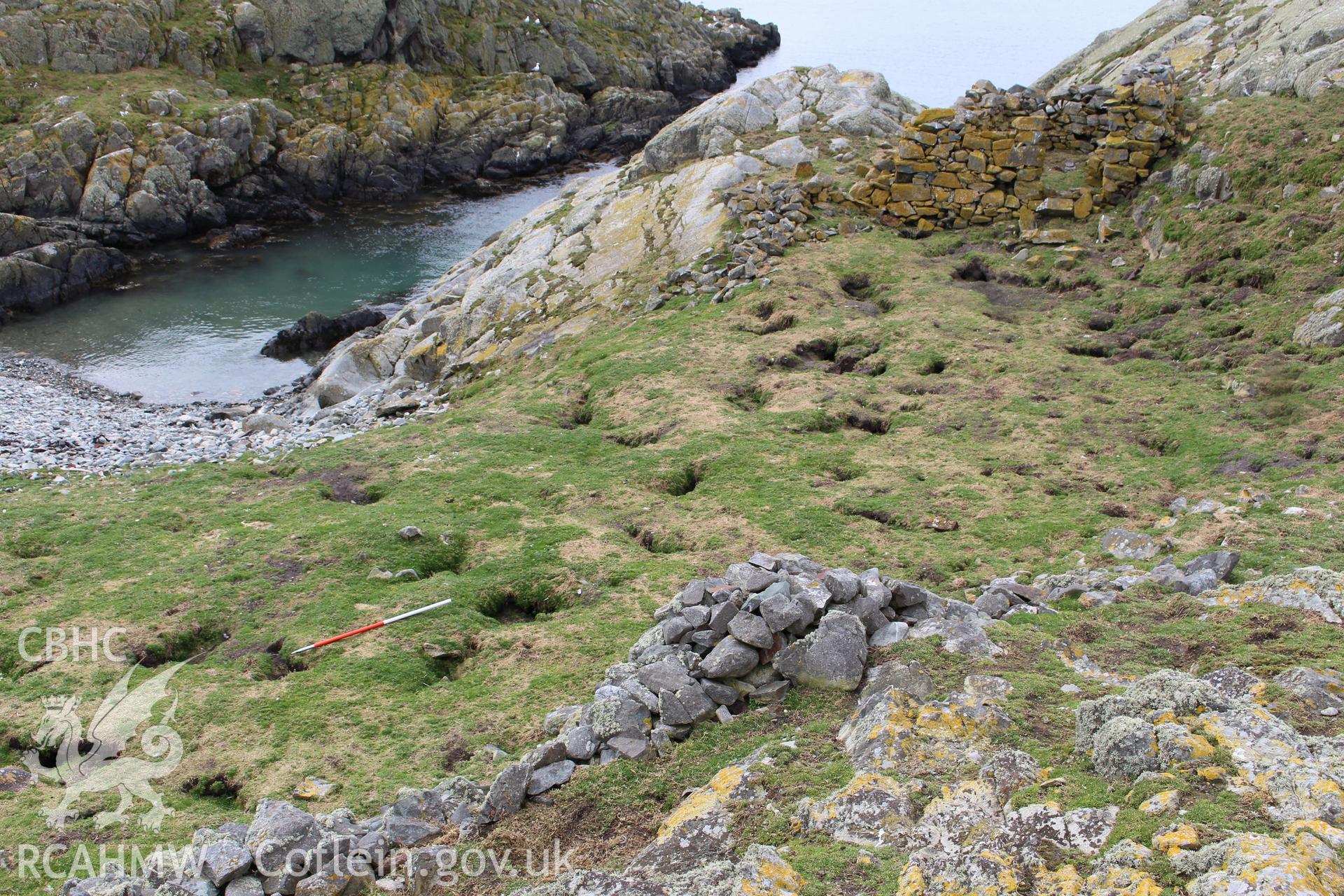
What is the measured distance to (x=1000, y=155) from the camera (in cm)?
2931

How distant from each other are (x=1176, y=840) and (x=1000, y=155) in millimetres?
27972

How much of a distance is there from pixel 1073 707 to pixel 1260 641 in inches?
96.0

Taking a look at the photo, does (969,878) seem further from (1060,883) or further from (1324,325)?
(1324,325)

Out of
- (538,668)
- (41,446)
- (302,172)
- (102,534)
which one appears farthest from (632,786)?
(302,172)

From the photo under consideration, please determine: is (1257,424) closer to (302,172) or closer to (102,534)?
(102,534)

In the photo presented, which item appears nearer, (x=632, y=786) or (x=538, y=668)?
(x=632, y=786)

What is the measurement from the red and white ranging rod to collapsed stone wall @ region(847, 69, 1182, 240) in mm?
22929

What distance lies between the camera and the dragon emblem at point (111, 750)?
31.7ft

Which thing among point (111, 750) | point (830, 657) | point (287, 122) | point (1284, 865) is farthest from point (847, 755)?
point (287, 122)

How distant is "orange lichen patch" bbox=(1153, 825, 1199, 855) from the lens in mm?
5699

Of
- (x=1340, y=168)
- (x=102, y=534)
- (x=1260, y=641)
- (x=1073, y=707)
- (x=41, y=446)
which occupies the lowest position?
(x=41, y=446)

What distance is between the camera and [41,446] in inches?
1067

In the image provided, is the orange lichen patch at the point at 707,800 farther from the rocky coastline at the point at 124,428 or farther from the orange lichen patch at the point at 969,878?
the rocky coastline at the point at 124,428

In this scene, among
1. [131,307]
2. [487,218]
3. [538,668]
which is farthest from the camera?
[487,218]
